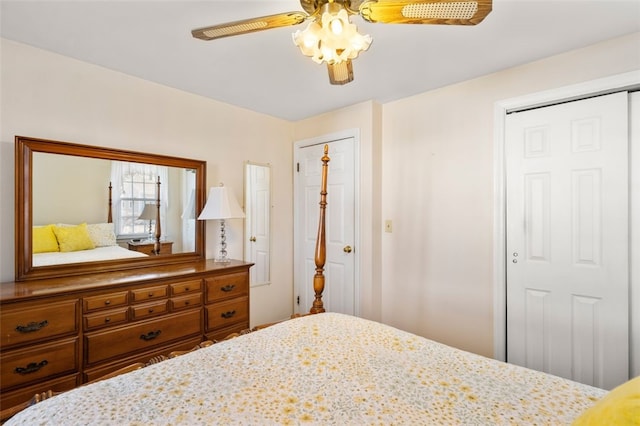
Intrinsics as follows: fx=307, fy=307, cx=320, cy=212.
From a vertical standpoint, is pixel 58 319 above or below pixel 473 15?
below

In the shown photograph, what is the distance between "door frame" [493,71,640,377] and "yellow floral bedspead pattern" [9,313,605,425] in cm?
125

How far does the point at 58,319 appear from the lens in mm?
1676

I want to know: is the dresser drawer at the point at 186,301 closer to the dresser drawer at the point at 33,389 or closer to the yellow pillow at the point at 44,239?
the dresser drawer at the point at 33,389

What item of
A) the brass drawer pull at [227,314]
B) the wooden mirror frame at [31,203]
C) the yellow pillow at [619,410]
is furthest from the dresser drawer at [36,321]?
the yellow pillow at [619,410]

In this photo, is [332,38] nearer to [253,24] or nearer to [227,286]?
[253,24]

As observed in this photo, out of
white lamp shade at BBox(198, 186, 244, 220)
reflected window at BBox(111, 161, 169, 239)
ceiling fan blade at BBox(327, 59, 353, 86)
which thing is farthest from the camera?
white lamp shade at BBox(198, 186, 244, 220)

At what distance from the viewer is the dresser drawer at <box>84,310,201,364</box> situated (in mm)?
1803

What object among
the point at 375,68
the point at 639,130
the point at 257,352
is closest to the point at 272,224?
the point at 375,68

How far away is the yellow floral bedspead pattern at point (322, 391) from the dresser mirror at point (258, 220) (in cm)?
193

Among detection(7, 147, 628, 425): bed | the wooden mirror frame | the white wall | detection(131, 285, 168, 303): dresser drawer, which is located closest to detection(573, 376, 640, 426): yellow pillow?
detection(7, 147, 628, 425): bed

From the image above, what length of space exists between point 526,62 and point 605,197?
3.38 ft

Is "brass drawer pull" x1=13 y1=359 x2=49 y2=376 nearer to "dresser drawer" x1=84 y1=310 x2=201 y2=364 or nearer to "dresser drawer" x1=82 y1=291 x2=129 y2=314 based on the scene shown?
"dresser drawer" x1=84 y1=310 x2=201 y2=364

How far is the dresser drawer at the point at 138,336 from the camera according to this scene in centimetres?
180

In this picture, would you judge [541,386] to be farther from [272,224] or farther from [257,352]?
[272,224]
